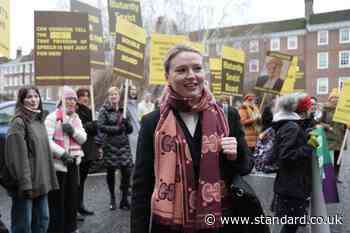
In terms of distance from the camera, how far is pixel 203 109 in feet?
7.78

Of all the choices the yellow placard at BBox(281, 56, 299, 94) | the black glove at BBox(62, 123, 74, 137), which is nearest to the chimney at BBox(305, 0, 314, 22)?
the yellow placard at BBox(281, 56, 299, 94)

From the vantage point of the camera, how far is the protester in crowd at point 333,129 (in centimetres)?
889

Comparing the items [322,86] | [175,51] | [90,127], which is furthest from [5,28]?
[322,86]

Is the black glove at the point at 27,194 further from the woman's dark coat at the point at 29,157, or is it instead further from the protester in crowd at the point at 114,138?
the protester in crowd at the point at 114,138

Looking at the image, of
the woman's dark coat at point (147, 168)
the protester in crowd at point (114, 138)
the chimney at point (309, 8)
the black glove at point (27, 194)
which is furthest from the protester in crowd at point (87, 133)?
the chimney at point (309, 8)

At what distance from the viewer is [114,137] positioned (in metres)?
6.86

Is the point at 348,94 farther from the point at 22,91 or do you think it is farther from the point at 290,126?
the point at 22,91

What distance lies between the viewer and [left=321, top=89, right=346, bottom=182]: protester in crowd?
8.89 metres

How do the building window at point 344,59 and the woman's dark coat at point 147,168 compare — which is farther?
the building window at point 344,59

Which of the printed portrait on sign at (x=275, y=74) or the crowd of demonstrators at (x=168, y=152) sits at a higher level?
the printed portrait on sign at (x=275, y=74)

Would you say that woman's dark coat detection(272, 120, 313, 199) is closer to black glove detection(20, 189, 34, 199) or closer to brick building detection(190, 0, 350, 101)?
black glove detection(20, 189, 34, 199)

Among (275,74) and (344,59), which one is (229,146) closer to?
(275,74)

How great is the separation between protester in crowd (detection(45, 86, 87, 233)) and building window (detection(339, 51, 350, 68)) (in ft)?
193

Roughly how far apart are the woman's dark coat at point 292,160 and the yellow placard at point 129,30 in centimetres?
392
